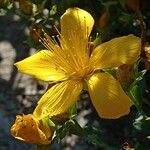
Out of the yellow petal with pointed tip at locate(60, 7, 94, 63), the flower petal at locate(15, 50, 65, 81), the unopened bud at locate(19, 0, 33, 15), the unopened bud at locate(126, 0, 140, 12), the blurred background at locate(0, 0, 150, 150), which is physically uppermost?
the unopened bud at locate(126, 0, 140, 12)

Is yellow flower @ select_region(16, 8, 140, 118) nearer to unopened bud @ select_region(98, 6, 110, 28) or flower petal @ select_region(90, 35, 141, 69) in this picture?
flower petal @ select_region(90, 35, 141, 69)

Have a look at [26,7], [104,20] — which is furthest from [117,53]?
[26,7]

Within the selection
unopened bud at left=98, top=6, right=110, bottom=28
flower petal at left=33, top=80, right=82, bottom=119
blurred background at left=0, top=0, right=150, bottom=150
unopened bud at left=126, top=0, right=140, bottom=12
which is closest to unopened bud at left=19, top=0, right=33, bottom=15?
blurred background at left=0, top=0, right=150, bottom=150

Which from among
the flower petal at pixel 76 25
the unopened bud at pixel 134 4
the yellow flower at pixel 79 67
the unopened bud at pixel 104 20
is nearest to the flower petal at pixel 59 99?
the yellow flower at pixel 79 67

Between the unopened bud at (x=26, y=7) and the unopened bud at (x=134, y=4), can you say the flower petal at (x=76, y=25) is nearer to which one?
the unopened bud at (x=134, y=4)

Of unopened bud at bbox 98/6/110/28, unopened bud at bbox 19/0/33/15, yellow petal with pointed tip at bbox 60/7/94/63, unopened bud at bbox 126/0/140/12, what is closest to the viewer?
unopened bud at bbox 126/0/140/12

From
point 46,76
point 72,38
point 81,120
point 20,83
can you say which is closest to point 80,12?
point 72,38
